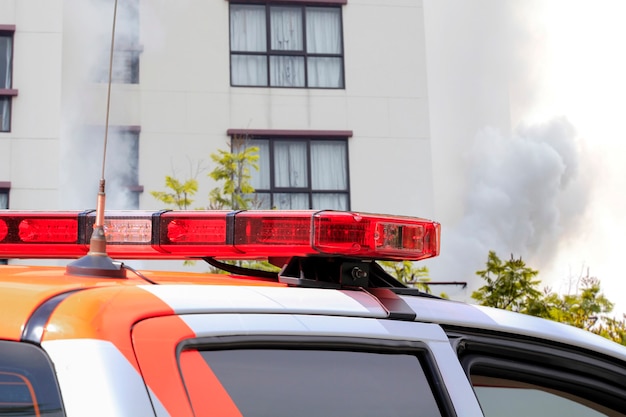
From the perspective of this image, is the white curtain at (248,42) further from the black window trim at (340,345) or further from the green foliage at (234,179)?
the black window trim at (340,345)

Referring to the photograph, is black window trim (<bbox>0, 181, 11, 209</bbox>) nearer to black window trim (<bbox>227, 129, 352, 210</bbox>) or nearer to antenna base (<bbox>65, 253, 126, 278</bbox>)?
black window trim (<bbox>227, 129, 352, 210</bbox>)

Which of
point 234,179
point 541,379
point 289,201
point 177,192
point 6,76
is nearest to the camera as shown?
point 541,379

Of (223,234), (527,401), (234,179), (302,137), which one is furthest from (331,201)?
(223,234)

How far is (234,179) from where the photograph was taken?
13922mm

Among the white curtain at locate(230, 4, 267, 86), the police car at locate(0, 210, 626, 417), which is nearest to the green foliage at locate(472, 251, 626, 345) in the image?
the white curtain at locate(230, 4, 267, 86)

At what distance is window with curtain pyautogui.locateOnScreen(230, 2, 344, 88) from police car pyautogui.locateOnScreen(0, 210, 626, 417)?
13.3 m

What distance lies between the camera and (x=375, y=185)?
15133 millimetres

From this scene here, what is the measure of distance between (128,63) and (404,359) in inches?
548

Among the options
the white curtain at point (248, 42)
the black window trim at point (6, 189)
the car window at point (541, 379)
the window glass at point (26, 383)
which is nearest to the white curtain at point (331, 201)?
the white curtain at point (248, 42)

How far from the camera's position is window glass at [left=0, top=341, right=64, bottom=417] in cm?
124

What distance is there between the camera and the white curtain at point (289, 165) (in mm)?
14773

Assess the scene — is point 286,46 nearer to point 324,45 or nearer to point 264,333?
point 324,45

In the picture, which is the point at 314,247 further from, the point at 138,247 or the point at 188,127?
the point at 188,127

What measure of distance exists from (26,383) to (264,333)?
0.34 meters
